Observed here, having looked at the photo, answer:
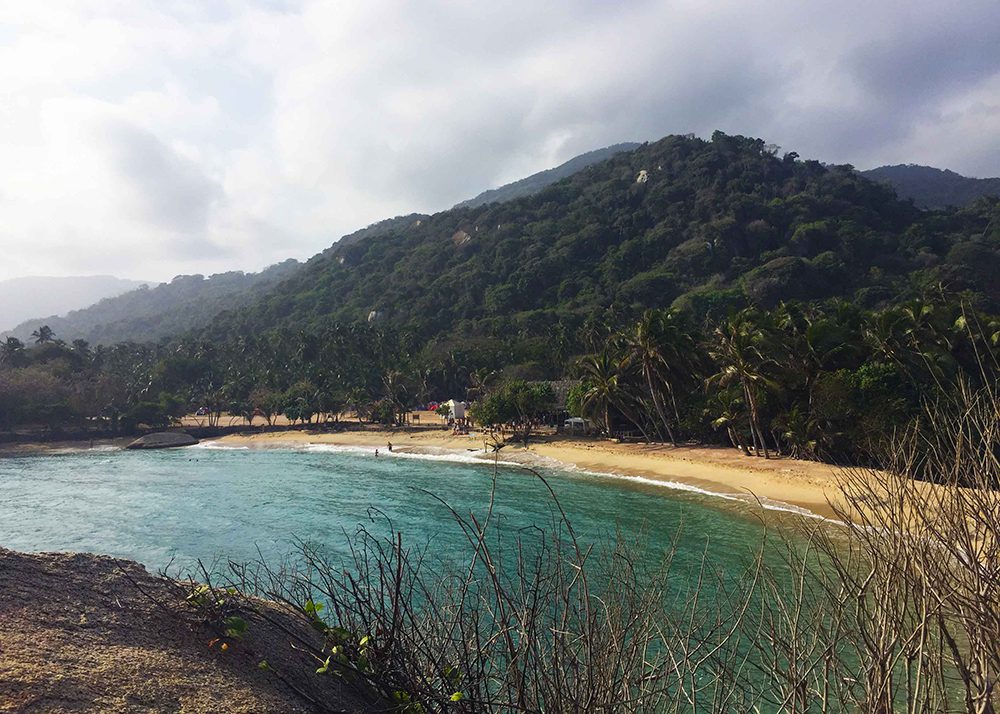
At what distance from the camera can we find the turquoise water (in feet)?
74.1

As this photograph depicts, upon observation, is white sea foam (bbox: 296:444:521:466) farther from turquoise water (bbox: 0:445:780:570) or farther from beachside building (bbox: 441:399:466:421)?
beachside building (bbox: 441:399:466:421)

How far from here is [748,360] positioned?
33906 millimetres

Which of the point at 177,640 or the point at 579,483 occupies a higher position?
the point at 177,640

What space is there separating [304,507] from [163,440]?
148 feet

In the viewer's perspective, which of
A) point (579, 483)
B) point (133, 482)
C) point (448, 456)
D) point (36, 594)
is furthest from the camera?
point (448, 456)

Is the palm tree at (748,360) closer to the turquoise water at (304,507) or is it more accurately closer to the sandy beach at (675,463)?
the sandy beach at (675,463)

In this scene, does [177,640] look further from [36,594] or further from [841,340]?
[841,340]

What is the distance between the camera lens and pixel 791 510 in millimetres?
24156

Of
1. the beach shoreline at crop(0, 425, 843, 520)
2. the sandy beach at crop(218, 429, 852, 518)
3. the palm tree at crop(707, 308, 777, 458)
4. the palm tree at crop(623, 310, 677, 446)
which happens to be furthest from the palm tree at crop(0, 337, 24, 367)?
the palm tree at crop(707, 308, 777, 458)

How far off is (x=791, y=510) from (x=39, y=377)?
265ft

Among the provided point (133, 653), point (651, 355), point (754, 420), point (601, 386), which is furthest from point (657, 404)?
point (133, 653)

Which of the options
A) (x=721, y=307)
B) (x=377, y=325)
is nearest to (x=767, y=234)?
(x=721, y=307)

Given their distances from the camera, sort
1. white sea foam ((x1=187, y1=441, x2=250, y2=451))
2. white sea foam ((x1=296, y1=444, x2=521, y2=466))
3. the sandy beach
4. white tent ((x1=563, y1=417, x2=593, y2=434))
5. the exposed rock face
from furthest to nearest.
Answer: the exposed rock face, white sea foam ((x1=187, y1=441, x2=250, y2=451)), white tent ((x1=563, y1=417, x2=593, y2=434)), white sea foam ((x1=296, y1=444, x2=521, y2=466)), the sandy beach

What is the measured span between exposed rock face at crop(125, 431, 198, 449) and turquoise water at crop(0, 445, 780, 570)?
12729mm
